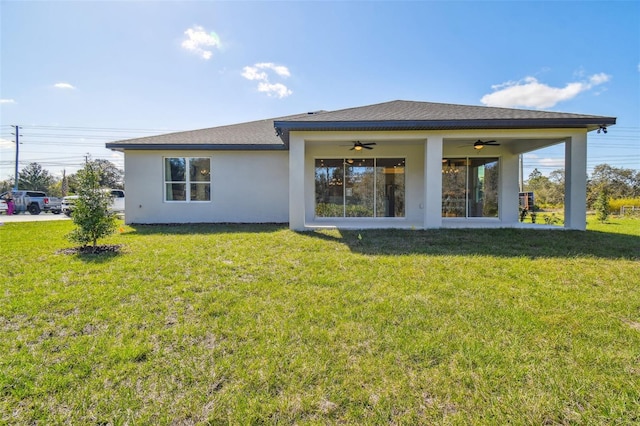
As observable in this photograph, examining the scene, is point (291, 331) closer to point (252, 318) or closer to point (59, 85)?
point (252, 318)

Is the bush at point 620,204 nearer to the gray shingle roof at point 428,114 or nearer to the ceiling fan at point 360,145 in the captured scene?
the gray shingle roof at point 428,114

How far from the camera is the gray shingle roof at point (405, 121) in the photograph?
7.85 metres

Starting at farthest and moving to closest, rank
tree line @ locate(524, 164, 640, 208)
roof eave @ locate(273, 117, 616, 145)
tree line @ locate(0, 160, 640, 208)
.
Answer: tree line @ locate(0, 160, 640, 208) < tree line @ locate(524, 164, 640, 208) < roof eave @ locate(273, 117, 616, 145)

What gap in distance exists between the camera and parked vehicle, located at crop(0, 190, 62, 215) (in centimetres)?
2020

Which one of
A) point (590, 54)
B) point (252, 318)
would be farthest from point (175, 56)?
point (590, 54)

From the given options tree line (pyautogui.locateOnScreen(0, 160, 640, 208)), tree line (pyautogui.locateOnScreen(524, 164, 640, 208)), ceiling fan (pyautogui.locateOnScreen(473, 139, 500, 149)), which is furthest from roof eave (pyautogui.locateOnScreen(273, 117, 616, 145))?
tree line (pyautogui.locateOnScreen(524, 164, 640, 208))

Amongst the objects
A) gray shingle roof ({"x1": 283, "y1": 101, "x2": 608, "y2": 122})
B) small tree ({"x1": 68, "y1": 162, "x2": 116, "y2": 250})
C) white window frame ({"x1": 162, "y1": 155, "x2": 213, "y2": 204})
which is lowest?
small tree ({"x1": 68, "y1": 162, "x2": 116, "y2": 250})

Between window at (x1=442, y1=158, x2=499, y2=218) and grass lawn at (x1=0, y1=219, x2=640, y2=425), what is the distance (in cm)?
591

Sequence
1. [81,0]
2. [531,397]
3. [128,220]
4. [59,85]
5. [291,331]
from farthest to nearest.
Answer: [59,85] → [128,220] → [81,0] → [291,331] → [531,397]

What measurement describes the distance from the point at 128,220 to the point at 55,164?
2084 inches

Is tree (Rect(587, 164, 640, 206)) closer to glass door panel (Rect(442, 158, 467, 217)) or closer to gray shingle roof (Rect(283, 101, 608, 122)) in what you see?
glass door panel (Rect(442, 158, 467, 217))

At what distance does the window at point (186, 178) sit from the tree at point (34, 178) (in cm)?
4474

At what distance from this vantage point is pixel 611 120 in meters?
7.59

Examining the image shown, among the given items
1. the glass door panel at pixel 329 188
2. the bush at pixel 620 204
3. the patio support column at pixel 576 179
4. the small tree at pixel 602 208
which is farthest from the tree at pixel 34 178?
the bush at pixel 620 204
